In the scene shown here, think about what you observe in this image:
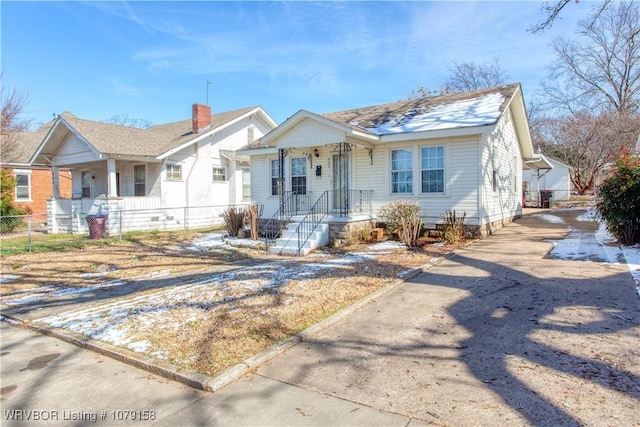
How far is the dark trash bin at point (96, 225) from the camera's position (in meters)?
14.9

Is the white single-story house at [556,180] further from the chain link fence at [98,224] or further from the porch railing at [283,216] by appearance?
the chain link fence at [98,224]

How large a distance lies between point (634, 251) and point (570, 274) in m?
2.93

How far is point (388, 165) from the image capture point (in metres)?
12.8

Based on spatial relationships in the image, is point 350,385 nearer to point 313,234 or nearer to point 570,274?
point 570,274

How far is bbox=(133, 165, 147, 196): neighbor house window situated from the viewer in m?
18.7

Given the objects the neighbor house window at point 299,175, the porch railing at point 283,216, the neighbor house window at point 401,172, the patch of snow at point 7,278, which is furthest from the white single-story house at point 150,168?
the neighbor house window at point 401,172

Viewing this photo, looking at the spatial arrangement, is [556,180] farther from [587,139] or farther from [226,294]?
[226,294]

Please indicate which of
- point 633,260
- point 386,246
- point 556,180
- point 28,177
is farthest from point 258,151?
point 556,180

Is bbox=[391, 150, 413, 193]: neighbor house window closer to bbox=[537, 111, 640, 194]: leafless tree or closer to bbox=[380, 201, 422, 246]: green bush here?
bbox=[380, 201, 422, 246]: green bush

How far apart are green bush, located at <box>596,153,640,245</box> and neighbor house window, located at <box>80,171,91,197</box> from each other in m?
22.0

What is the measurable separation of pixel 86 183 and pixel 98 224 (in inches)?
293

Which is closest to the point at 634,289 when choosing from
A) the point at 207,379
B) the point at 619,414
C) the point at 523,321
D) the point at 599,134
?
the point at 523,321

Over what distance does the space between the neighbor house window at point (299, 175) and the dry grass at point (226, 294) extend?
3954mm

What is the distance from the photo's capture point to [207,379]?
11.5ft
